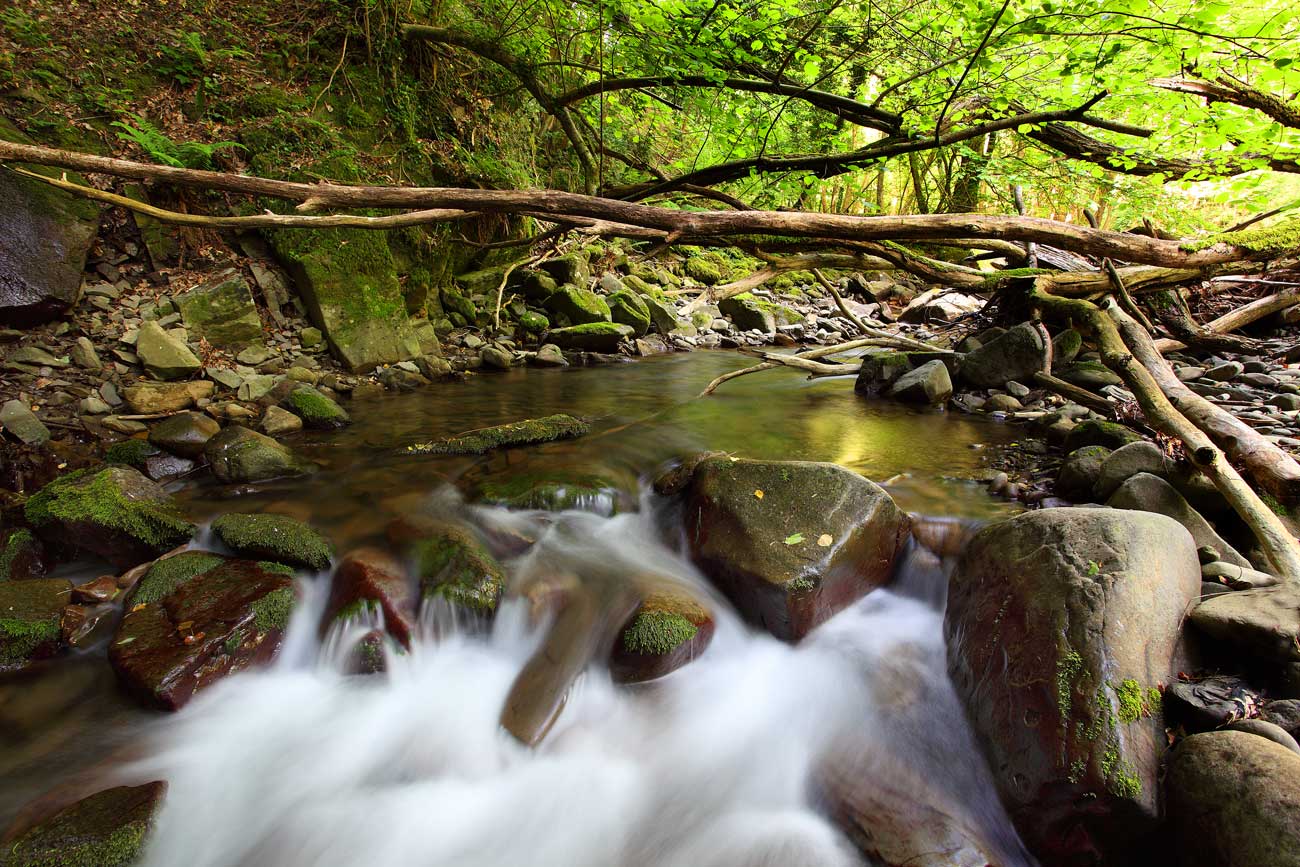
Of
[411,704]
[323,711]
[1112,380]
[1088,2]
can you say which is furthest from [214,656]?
[1112,380]

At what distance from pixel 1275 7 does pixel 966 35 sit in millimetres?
2022

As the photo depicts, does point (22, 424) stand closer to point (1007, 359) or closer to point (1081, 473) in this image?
point (1081, 473)

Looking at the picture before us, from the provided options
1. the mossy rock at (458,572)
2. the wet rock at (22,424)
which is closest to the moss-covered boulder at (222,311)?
the wet rock at (22,424)

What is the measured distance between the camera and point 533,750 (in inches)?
102

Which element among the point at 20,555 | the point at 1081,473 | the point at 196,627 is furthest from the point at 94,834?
the point at 1081,473

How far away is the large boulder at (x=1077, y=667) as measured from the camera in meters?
1.81

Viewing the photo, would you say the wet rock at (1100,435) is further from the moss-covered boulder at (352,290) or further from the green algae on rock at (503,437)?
the moss-covered boulder at (352,290)

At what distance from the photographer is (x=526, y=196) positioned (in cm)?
320

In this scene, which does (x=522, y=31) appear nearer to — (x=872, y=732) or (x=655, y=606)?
(x=655, y=606)

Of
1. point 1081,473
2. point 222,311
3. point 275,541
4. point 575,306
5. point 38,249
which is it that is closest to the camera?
point 275,541

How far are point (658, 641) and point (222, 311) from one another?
636 cm

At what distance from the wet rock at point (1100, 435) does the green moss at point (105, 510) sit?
645 centimetres

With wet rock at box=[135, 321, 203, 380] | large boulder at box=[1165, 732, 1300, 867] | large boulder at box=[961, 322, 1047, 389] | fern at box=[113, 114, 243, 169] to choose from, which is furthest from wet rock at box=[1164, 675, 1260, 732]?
fern at box=[113, 114, 243, 169]

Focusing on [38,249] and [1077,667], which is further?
[38,249]
